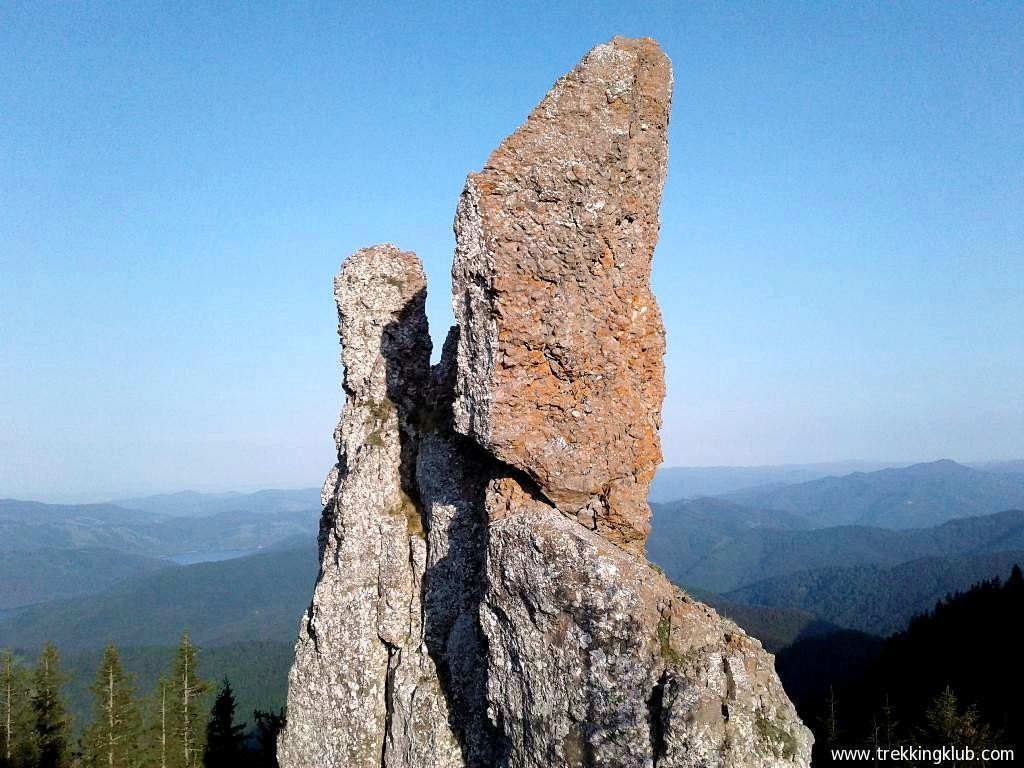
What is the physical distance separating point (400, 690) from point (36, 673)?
38.6 m

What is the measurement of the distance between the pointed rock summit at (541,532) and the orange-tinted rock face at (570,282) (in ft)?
0.13

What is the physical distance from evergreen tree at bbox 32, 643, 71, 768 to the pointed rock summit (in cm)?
3382

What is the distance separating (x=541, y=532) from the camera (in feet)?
41.9

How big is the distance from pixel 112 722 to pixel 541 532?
3396 cm

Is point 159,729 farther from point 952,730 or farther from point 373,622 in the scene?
point 952,730

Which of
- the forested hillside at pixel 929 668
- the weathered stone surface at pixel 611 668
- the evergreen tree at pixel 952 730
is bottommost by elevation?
the forested hillside at pixel 929 668

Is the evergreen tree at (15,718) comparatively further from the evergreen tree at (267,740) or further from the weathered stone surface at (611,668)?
the weathered stone surface at (611,668)

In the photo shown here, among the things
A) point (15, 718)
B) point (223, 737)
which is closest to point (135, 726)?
point (223, 737)

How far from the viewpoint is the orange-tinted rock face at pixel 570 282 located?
1350 cm

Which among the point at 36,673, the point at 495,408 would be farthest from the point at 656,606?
the point at 36,673

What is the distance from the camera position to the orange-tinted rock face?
13.5 meters

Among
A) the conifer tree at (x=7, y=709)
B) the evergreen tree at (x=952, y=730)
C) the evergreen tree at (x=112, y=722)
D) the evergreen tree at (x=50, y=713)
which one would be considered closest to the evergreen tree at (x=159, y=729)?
the evergreen tree at (x=112, y=722)

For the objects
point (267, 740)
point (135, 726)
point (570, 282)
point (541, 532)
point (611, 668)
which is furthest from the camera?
point (135, 726)

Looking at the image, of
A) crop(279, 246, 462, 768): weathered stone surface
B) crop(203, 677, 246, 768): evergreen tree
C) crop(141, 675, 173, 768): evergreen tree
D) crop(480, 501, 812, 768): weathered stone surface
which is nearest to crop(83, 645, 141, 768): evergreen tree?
crop(141, 675, 173, 768): evergreen tree
